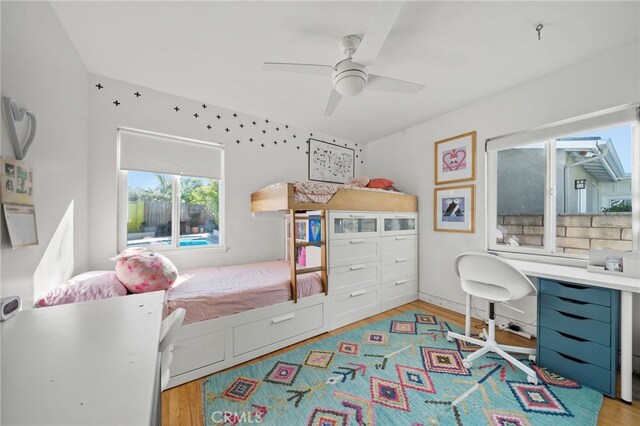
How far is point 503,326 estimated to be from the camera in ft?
7.98

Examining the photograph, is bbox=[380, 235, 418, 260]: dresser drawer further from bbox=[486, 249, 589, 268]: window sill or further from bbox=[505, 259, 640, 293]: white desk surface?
bbox=[505, 259, 640, 293]: white desk surface

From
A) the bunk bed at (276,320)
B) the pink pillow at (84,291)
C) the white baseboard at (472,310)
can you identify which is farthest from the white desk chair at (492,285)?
the pink pillow at (84,291)

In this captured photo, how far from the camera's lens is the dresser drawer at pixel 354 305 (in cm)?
247

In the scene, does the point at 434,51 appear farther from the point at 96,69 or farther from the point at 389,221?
the point at 96,69

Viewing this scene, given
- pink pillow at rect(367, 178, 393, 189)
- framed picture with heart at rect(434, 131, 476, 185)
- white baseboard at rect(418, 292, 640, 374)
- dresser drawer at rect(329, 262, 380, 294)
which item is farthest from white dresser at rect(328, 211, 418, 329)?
framed picture with heart at rect(434, 131, 476, 185)

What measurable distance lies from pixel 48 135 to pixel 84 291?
971 millimetres

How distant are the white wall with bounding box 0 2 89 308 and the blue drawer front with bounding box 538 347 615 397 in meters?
3.27

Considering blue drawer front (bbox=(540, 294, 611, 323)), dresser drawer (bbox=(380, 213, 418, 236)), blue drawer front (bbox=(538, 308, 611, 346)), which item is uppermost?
dresser drawer (bbox=(380, 213, 418, 236))

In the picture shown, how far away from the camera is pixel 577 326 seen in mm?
1665

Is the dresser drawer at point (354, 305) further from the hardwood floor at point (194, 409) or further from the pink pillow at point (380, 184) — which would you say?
the pink pillow at point (380, 184)

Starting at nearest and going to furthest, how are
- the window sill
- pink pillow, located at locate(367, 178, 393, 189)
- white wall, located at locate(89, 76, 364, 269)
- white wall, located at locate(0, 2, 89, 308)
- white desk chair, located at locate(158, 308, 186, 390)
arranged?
1. white desk chair, located at locate(158, 308, 186, 390)
2. white wall, located at locate(0, 2, 89, 308)
3. the window sill
4. white wall, located at locate(89, 76, 364, 269)
5. pink pillow, located at locate(367, 178, 393, 189)

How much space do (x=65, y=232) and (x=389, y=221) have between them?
9.65ft

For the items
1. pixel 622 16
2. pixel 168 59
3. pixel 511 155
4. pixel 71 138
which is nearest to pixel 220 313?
pixel 71 138

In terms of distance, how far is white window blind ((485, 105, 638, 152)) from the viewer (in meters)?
1.82
